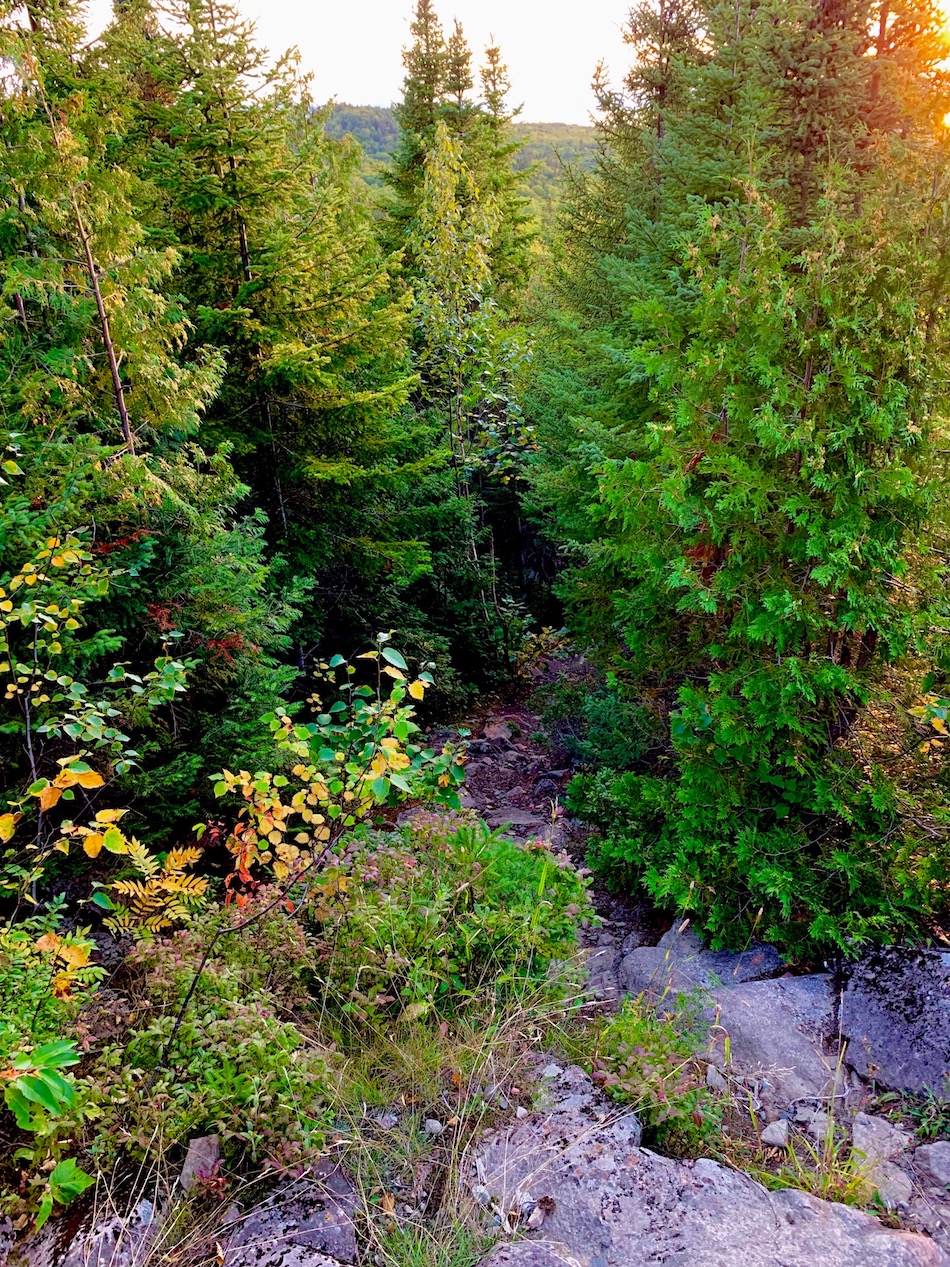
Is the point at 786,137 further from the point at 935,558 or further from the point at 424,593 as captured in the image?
the point at 424,593

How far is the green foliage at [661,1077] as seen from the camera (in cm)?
307

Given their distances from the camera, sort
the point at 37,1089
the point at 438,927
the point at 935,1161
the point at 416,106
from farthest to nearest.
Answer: the point at 416,106, the point at 438,927, the point at 935,1161, the point at 37,1089

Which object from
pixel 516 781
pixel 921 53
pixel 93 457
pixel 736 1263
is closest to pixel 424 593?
pixel 516 781

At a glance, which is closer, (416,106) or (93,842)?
(93,842)

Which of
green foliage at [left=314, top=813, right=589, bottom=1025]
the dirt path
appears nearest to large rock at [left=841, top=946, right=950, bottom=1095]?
the dirt path

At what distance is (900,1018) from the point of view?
3697mm

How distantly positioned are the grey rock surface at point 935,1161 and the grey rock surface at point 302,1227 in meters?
2.44

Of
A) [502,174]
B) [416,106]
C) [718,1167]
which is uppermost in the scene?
[416,106]

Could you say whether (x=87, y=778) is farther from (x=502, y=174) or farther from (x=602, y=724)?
(x=502, y=174)

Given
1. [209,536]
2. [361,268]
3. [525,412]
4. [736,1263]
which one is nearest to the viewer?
[736,1263]

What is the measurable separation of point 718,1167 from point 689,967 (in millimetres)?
1635

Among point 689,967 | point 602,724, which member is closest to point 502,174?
point 602,724

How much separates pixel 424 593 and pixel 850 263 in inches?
267

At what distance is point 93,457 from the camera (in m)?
4.16
